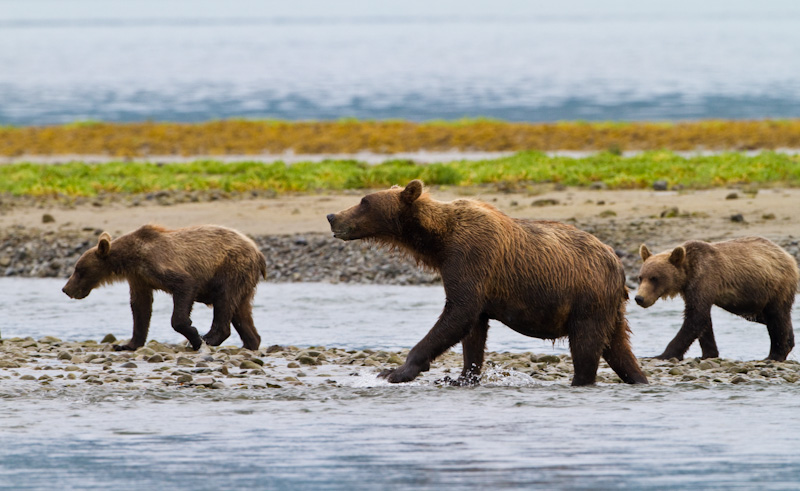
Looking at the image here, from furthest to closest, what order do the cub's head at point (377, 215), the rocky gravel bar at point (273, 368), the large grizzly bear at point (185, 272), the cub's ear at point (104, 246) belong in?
the cub's ear at point (104, 246) → the large grizzly bear at point (185, 272) → the rocky gravel bar at point (273, 368) → the cub's head at point (377, 215)

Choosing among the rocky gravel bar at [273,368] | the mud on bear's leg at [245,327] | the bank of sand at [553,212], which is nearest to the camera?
the rocky gravel bar at [273,368]

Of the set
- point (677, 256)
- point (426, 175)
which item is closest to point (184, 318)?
point (677, 256)

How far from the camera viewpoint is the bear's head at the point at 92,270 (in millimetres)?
11523

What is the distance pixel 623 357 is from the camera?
30.7ft

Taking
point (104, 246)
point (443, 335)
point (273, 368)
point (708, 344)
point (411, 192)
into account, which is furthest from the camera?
point (104, 246)

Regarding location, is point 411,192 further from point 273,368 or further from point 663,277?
point 663,277

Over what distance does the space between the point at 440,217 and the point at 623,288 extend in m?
1.35

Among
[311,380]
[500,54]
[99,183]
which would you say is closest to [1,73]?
[500,54]

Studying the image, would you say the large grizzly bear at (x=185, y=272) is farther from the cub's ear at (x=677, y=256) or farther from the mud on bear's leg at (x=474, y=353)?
the cub's ear at (x=677, y=256)

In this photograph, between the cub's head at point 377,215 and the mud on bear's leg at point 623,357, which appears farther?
the mud on bear's leg at point 623,357

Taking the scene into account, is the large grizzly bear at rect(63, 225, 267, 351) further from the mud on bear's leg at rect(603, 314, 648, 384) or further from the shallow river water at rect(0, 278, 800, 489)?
the mud on bear's leg at rect(603, 314, 648, 384)

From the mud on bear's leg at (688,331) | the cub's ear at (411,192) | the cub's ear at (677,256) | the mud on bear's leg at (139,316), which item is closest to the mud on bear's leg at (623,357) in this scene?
the mud on bear's leg at (688,331)

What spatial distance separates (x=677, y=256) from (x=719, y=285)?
44cm

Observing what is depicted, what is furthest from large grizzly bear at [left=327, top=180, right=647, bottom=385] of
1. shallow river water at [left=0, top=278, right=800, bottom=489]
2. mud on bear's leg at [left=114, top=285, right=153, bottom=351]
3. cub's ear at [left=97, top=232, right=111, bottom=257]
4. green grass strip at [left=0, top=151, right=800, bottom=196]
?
green grass strip at [left=0, top=151, right=800, bottom=196]
